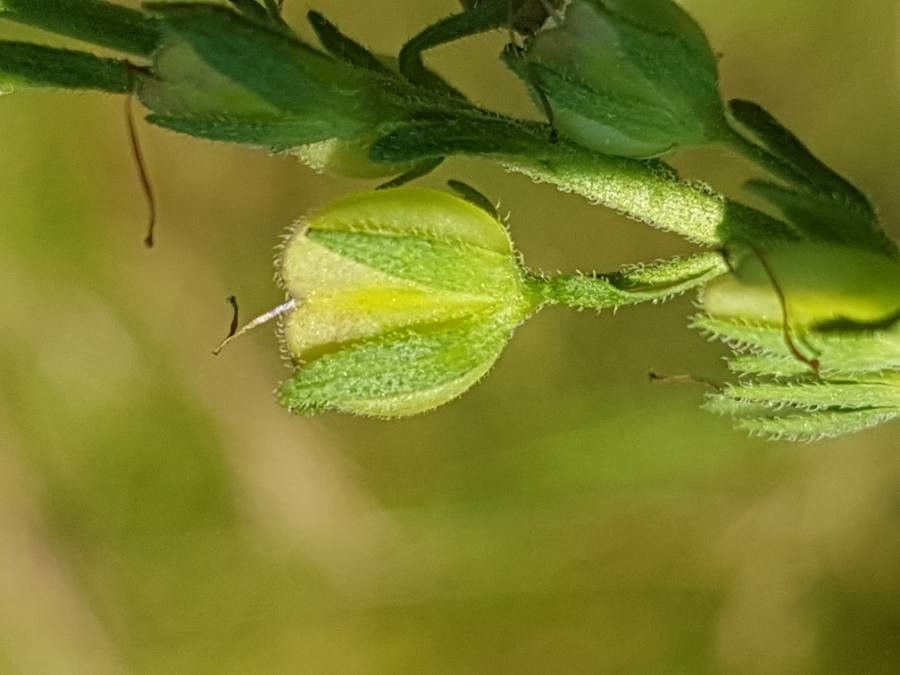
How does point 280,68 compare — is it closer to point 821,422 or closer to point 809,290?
point 809,290

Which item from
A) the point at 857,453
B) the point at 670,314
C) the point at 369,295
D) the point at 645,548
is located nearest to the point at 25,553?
the point at 645,548

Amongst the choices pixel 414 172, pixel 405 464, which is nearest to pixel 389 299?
pixel 414 172

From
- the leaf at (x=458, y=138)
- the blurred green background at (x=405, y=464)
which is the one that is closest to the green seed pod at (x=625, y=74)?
the leaf at (x=458, y=138)

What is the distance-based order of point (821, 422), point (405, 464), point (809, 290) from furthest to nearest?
point (405, 464), point (821, 422), point (809, 290)

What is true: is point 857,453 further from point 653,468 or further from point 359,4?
point 359,4

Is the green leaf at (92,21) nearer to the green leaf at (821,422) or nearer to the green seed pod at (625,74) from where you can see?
the green seed pod at (625,74)
